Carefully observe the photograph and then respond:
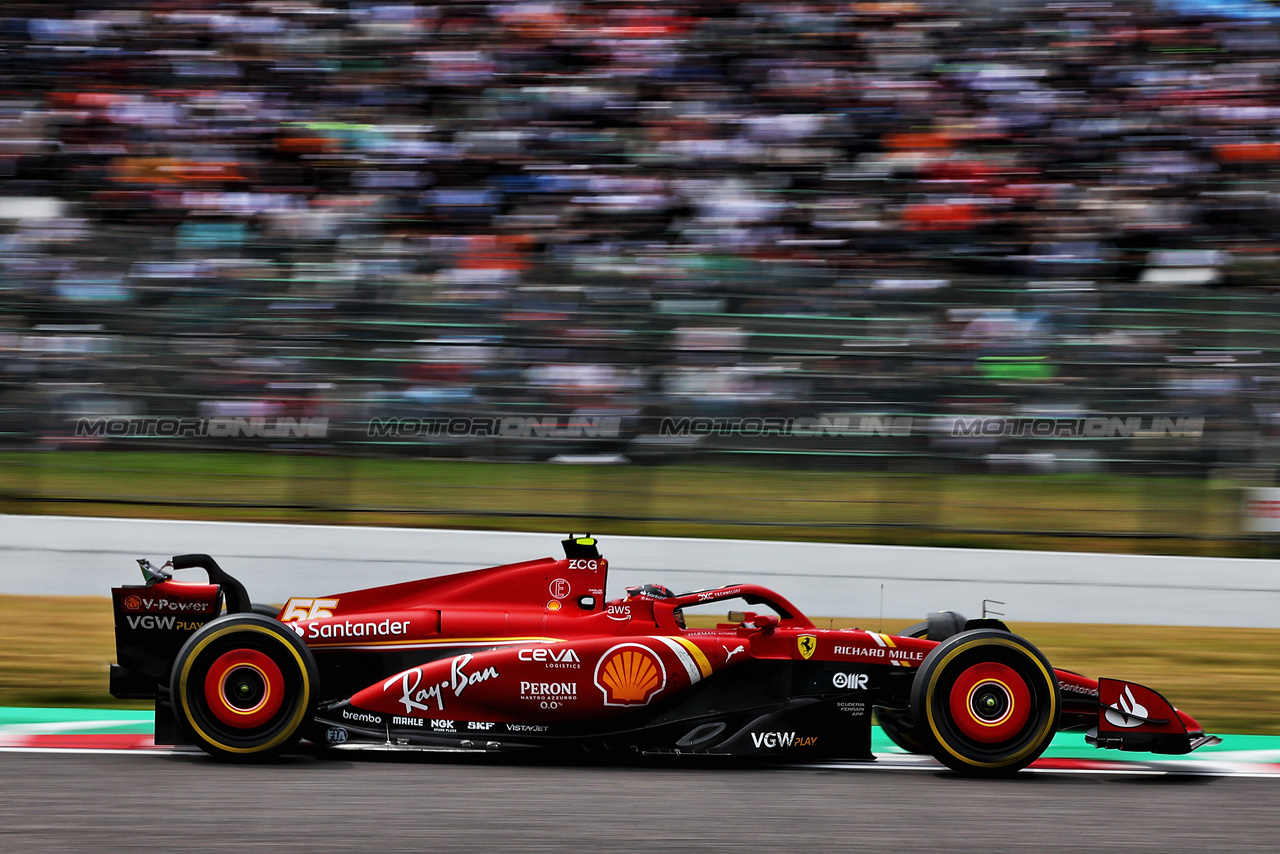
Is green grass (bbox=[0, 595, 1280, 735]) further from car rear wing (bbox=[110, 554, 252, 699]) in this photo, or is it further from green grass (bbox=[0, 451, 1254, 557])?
car rear wing (bbox=[110, 554, 252, 699])

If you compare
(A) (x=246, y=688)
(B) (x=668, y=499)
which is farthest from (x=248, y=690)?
(B) (x=668, y=499)

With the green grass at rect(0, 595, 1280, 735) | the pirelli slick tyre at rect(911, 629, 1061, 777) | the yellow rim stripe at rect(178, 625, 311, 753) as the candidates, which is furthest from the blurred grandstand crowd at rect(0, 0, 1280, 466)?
the yellow rim stripe at rect(178, 625, 311, 753)

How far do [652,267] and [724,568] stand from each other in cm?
236

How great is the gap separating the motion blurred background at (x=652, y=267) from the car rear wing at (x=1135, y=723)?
9.78 ft

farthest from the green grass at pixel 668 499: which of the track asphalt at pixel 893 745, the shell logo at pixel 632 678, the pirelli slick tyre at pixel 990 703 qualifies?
the shell logo at pixel 632 678

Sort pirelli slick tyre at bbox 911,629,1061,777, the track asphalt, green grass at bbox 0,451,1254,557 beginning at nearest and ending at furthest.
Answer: pirelli slick tyre at bbox 911,629,1061,777, the track asphalt, green grass at bbox 0,451,1254,557

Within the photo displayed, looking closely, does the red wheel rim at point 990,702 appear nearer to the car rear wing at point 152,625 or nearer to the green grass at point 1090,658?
the green grass at point 1090,658

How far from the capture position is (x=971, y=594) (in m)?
7.62

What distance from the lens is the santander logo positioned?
4816 mm

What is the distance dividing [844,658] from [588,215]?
18.9ft

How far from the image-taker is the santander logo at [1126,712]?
190 inches

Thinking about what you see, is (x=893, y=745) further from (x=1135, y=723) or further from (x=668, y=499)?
(x=668, y=499)

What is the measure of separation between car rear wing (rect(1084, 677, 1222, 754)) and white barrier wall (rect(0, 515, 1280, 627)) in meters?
2.68

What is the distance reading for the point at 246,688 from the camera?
458cm
